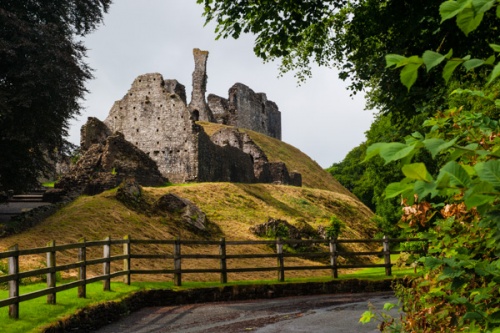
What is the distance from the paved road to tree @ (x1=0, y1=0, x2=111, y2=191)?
10.8m

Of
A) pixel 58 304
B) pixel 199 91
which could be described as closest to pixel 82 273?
pixel 58 304

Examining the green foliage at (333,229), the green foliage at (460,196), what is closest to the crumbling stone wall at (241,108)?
the green foliage at (333,229)

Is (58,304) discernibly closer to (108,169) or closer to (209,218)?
(209,218)

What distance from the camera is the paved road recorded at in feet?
37.7

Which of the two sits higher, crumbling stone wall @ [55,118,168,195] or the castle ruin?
the castle ruin

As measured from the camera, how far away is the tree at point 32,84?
21922 millimetres

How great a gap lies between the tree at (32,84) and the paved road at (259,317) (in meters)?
10.8

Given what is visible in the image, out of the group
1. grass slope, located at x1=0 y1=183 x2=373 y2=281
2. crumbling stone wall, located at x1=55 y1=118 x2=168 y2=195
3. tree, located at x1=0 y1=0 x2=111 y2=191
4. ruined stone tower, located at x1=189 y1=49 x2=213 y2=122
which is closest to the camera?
grass slope, located at x1=0 y1=183 x2=373 y2=281

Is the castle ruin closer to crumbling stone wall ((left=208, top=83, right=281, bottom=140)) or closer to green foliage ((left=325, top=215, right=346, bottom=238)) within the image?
green foliage ((left=325, top=215, right=346, bottom=238))

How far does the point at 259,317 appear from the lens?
13133mm

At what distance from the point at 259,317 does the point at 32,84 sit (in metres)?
13.0

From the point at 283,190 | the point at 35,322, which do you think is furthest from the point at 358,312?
the point at 283,190

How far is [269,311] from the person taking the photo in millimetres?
14242

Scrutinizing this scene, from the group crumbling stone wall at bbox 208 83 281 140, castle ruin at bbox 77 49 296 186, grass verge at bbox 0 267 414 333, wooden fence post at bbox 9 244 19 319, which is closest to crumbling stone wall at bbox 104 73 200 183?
castle ruin at bbox 77 49 296 186
